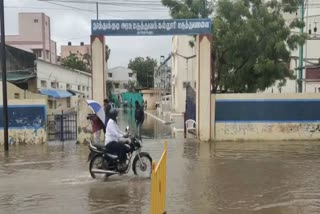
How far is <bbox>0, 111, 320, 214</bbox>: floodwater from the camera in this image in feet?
29.3

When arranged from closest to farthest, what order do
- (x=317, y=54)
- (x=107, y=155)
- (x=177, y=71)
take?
(x=107, y=155) → (x=317, y=54) → (x=177, y=71)

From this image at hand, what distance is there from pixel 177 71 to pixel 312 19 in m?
15.7

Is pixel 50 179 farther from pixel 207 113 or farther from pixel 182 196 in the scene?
pixel 207 113

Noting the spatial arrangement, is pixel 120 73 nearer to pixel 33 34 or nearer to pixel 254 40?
pixel 33 34

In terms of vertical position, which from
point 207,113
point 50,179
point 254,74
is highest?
point 254,74

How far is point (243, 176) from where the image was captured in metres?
12.0

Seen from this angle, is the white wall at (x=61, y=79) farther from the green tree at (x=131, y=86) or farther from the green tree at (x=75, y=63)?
the green tree at (x=131, y=86)

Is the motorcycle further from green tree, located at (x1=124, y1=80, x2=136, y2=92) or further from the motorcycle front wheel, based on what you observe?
green tree, located at (x1=124, y1=80, x2=136, y2=92)

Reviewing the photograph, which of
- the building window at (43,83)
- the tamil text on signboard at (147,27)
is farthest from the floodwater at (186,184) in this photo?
the building window at (43,83)

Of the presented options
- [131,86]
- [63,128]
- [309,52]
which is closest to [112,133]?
[63,128]

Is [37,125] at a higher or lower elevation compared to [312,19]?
lower

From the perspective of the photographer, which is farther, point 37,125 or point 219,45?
point 219,45

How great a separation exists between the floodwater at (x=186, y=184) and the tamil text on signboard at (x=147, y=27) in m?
5.36

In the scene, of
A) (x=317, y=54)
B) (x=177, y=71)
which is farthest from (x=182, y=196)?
(x=177, y=71)
